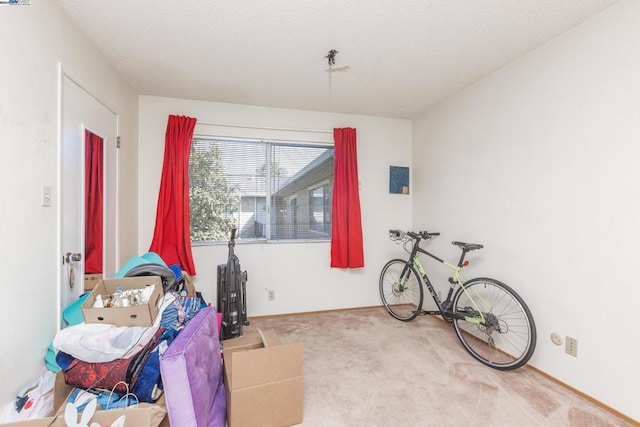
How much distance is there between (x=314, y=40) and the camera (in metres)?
2.10

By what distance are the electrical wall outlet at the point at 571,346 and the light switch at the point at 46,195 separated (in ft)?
11.2

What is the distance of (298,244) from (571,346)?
259cm

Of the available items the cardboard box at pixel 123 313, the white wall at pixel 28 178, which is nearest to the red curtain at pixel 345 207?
the cardboard box at pixel 123 313

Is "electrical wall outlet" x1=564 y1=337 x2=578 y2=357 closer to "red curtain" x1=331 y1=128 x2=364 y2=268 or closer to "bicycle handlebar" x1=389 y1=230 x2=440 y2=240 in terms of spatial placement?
"bicycle handlebar" x1=389 y1=230 x2=440 y2=240

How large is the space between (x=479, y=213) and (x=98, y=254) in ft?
10.9

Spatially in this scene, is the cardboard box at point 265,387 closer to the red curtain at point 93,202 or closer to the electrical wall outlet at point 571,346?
the red curtain at point 93,202

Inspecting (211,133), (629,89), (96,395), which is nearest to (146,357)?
(96,395)

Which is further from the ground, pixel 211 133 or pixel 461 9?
pixel 461 9

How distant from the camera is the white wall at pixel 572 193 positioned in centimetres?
171

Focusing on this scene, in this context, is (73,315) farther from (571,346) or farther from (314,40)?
(571,346)

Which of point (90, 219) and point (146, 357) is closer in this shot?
point (146, 357)

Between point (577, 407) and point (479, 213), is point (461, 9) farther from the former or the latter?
point (577, 407)

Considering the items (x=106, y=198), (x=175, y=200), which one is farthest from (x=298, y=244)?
(x=106, y=198)

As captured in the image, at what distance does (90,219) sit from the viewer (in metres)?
2.11
